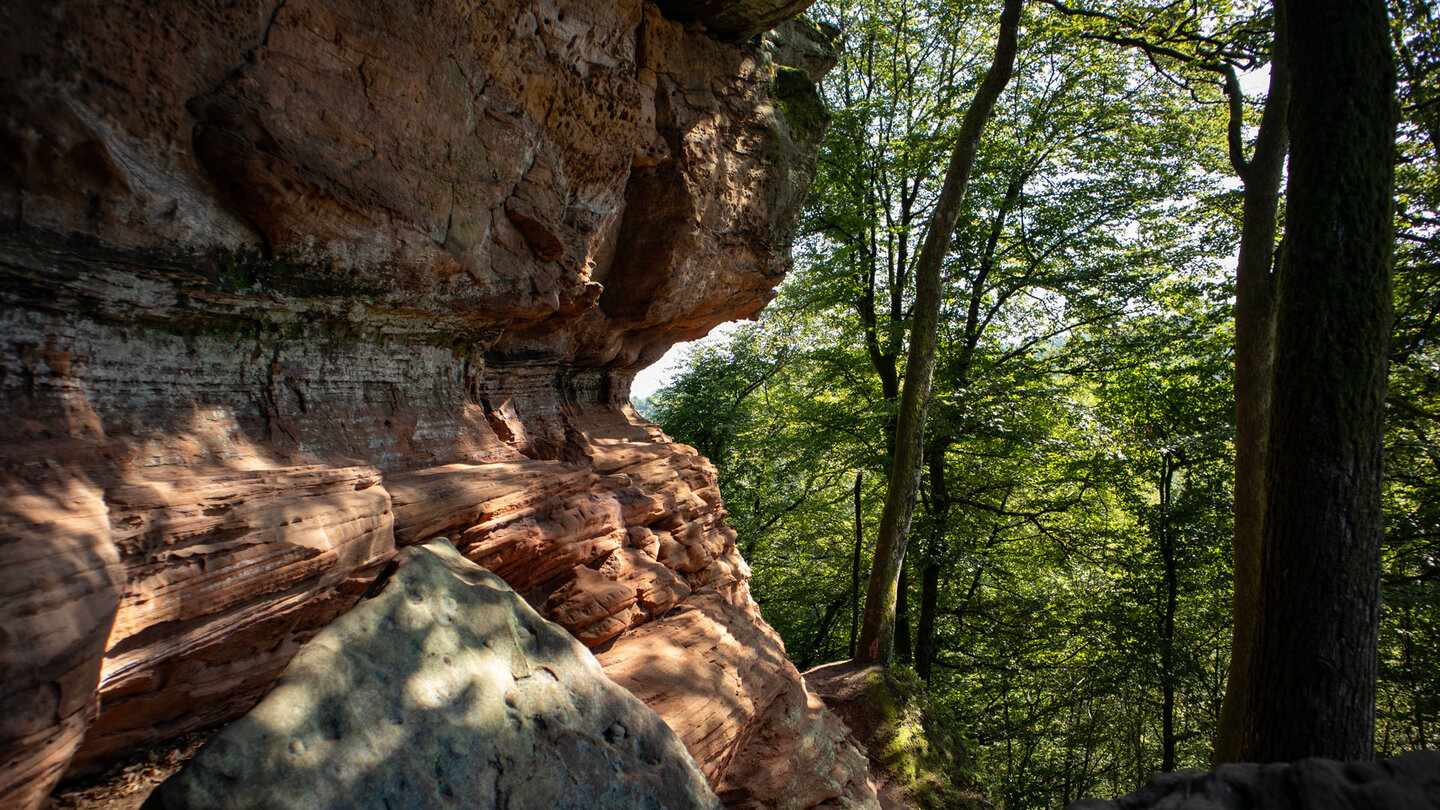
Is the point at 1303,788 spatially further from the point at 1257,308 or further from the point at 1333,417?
the point at 1257,308

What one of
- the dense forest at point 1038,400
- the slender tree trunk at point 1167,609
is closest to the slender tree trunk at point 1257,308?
the dense forest at point 1038,400

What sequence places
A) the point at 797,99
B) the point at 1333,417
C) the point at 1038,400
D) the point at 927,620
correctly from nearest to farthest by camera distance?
the point at 1333,417 → the point at 797,99 → the point at 1038,400 → the point at 927,620

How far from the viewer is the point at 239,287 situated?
3.62 meters

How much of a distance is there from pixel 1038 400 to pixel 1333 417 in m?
9.11

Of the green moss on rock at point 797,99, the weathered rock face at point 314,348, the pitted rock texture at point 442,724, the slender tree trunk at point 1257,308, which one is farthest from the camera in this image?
the green moss on rock at point 797,99

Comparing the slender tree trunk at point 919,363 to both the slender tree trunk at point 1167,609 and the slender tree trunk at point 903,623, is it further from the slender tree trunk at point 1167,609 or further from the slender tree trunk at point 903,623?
the slender tree trunk at point 1167,609

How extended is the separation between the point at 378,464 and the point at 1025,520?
1314 centimetres

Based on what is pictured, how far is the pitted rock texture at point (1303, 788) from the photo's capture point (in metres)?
2.35

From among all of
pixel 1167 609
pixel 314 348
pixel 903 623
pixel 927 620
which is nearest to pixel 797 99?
pixel 314 348

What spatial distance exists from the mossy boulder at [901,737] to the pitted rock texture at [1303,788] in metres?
5.42

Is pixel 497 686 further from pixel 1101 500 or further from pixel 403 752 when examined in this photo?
pixel 1101 500

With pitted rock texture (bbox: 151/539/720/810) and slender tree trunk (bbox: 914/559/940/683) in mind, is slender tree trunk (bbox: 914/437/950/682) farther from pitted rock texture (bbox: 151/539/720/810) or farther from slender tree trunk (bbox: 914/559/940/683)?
pitted rock texture (bbox: 151/539/720/810)

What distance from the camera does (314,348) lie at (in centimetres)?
429

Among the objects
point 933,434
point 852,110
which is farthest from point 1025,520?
point 852,110
